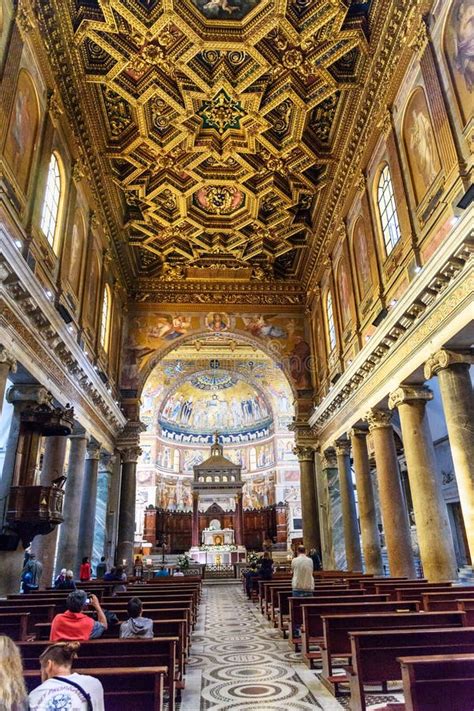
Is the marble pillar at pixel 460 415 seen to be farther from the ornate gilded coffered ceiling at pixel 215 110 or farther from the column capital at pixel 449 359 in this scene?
the ornate gilded coffered ceiling at pixel 215 110

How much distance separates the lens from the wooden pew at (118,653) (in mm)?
3824

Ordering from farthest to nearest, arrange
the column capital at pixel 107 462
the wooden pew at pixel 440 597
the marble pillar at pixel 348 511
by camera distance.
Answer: the column capital at pixel 107 462 → the marble pillar at pixel 348 511 → the wooden pew at pixel 440 597

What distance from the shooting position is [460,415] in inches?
339

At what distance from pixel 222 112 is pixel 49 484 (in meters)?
11.3

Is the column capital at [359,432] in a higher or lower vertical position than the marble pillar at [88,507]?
higher

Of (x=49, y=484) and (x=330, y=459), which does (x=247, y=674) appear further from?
(x=330, y=459)

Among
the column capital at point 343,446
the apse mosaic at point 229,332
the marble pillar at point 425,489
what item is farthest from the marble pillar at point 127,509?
the marble pillar at point 425,489

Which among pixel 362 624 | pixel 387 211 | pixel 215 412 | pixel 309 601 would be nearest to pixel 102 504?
pixel 309 601

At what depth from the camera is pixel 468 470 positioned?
26.9 ft

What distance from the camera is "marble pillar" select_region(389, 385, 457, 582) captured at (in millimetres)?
9648

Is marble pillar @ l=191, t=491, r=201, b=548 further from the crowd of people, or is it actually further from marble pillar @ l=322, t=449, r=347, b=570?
the crowd of people

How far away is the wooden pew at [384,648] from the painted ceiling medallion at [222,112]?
13.4 m

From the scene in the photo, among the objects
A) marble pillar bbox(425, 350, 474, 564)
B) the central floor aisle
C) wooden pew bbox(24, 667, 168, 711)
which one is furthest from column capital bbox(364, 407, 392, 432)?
wooden pew bbox(24, 667, 168, 711)

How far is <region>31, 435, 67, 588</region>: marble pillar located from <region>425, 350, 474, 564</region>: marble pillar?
881 centimetres
